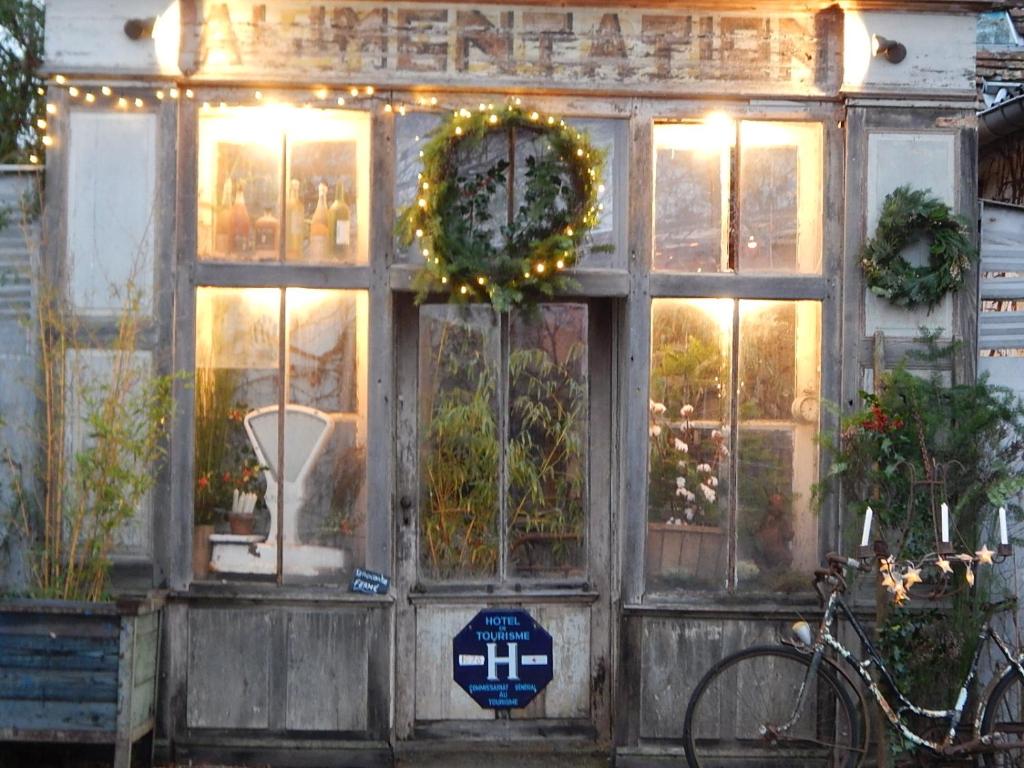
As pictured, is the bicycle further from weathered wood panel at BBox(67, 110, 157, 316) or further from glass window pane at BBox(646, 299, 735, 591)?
weathered wood panel at BBox(67, 110, 157, 316)

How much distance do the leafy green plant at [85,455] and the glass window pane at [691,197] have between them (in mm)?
2691

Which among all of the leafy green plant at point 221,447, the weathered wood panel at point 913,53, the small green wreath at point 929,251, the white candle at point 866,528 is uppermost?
the weathered wood panel at point 913,53

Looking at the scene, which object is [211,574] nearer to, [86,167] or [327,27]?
[86,167]

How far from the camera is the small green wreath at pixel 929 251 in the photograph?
6.16 meters

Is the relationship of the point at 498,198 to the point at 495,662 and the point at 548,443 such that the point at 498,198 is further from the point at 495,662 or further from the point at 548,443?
the point at 495,662

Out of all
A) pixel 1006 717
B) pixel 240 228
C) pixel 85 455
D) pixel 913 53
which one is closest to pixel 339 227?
pixel 240 228

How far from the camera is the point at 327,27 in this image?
6.29 m

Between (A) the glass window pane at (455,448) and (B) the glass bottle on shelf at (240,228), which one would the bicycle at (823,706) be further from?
(B) the glass bottle on shelf at (240,228)

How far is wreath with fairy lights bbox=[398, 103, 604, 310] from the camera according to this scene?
606 cm

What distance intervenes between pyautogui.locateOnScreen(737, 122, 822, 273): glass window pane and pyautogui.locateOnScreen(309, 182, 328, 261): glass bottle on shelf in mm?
2191

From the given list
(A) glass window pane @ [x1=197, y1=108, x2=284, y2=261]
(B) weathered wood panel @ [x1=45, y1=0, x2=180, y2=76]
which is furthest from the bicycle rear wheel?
(B) weathered wood panel @ [x1=45, y1=0, x2=180, y2=76]

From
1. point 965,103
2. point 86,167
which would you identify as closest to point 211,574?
point 86,167

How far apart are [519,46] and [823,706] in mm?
3771

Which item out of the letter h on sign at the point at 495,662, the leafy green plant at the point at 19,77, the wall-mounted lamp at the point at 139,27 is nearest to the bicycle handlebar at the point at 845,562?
the letter h on sign at the point at 495,662
